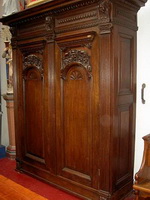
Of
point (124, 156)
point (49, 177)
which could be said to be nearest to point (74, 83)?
point (124, 156)

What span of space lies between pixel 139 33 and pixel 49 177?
2116mm

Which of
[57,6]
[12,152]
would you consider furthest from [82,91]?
[12,152]

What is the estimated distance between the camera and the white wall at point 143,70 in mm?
2494

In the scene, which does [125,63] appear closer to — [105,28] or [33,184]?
[105,28]

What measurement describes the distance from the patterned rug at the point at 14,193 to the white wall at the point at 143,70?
1.49 metres

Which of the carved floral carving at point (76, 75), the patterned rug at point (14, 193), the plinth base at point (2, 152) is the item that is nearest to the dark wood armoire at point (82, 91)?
the carved floral carving at point (76, 75)

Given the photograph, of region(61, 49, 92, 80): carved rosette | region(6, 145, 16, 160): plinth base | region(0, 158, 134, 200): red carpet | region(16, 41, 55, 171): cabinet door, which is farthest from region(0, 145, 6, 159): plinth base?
region(61, 49, 92, 80): carved rosette

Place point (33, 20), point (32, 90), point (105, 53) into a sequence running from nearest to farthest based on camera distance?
point (105, 53) → point (33, 20) → point (32, 90)

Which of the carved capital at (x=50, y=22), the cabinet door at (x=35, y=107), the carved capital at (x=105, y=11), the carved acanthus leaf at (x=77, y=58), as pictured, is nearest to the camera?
the carved capital at (x=105, y=11)

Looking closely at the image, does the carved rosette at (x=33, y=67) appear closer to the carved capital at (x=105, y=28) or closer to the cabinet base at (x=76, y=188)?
the carved capital at (x=105, y=28)

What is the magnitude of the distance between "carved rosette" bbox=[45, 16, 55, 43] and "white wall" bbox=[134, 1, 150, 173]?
1.01 m

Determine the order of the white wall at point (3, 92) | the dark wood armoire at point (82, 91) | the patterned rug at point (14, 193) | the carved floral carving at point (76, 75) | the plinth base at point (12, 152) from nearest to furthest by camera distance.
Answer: the patterned rug at point (14, 193) → the dark wood armoire at point (82, 91) → the carved floral carving at point (76, 75) → the plinth base at point (12, 152) → the white wall at point (3, 92)

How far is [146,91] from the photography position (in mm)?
2564

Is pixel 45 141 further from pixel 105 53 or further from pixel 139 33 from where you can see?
pixel 139 33
